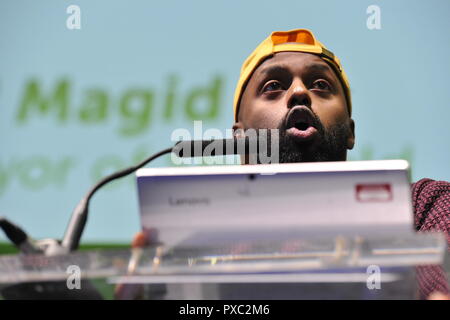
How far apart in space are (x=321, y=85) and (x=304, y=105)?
118 mm

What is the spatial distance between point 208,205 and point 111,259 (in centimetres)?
9

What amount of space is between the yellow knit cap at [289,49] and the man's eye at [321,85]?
78 millimetres

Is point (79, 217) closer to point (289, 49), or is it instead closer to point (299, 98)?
point (299, 98)

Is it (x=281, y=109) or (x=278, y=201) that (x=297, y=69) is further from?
(x=278, y=201)

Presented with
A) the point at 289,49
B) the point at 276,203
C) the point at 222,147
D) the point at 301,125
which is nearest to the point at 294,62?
the point at 289,49

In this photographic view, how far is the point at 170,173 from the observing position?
47 centimetres

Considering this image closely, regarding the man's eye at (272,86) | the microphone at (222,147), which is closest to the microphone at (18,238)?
the microphone at (222,147)

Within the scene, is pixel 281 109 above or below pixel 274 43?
below

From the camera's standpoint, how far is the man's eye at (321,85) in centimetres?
116

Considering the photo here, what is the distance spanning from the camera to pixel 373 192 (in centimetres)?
42

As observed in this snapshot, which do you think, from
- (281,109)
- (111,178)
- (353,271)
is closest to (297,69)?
(281,109)

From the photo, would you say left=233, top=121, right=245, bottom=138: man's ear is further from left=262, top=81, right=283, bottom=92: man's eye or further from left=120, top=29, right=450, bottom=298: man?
left=262, top=81, right=283, bottom=92: man's eye

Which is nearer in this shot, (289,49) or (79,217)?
(79,217)

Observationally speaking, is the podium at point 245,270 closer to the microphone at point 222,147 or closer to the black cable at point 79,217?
the black cable at point 79,217
